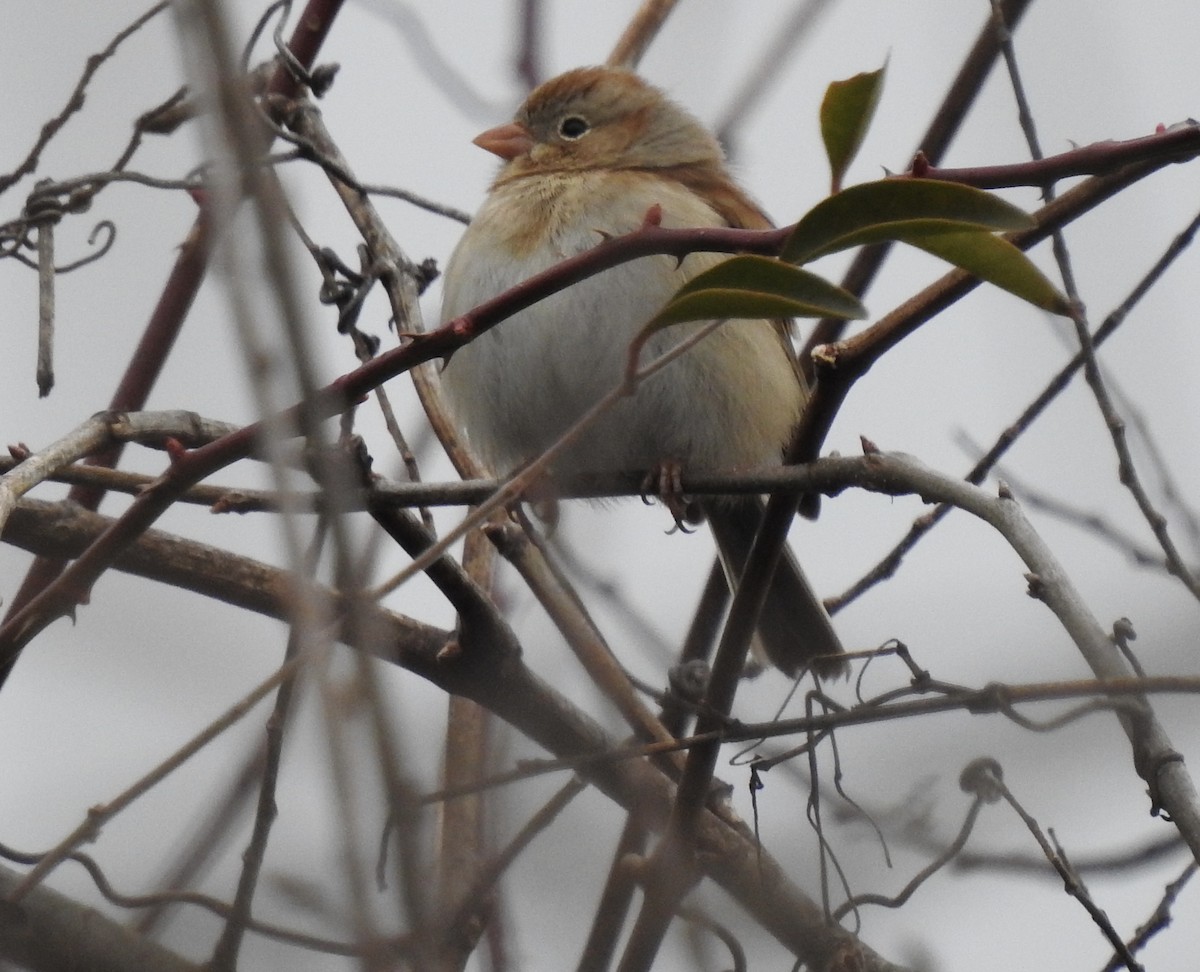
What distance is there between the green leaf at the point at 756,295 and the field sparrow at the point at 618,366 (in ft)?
6.36

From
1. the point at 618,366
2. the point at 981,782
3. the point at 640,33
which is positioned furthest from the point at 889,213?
the point at 640,33

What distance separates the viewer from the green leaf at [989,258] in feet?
6.16

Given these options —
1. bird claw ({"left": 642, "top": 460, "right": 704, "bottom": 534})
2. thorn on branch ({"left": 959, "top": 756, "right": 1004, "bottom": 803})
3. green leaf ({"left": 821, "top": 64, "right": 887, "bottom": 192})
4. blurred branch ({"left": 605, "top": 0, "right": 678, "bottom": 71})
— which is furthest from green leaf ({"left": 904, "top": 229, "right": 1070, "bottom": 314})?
blurred branch ({"left": 605, "top": 0, "right": 678, "bottom": 71})

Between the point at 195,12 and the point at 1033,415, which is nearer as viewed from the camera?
the point at 195,12

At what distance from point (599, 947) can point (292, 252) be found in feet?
6.84

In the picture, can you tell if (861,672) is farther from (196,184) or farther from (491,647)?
(196,184)

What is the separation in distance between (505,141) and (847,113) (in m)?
3.33

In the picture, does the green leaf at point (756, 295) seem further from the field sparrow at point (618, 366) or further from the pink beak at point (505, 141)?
the pink beak at point (505, 141)

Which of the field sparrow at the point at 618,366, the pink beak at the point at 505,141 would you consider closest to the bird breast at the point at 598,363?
the field sparrow at the point at 618,366

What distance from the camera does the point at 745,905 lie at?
Result: 116 inches

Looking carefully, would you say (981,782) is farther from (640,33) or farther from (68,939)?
(640,33)

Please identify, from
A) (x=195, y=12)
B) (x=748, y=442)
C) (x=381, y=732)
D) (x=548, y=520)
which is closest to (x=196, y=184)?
(x=548, y=520)

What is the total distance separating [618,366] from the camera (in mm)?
4074

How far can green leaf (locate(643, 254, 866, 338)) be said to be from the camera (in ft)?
6.15
